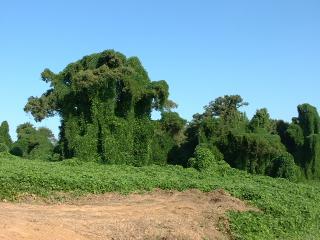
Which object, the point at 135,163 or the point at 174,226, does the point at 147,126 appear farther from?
the point at 174,226

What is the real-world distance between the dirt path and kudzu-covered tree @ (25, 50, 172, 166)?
13081 mm

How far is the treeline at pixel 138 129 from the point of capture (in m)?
30.7

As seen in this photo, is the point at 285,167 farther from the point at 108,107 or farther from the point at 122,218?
the point at 122,218

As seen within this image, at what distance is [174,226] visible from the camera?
11906 mm

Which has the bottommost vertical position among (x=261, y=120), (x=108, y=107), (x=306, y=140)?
(x=306, y=140)

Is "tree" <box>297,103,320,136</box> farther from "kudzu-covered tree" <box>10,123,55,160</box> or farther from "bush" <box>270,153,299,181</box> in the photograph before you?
"kudzu-covered tree" <box>10,123,55,160</box>

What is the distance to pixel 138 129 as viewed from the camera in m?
32.3

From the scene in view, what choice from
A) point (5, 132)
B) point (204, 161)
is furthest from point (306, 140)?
point (5, 132)

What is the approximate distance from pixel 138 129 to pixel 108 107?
251 centimetres

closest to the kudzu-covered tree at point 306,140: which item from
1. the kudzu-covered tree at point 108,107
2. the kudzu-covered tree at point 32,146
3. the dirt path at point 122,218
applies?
the kudzu-covered tree at point 108,107

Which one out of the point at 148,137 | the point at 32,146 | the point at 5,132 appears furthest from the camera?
the point at 5,132

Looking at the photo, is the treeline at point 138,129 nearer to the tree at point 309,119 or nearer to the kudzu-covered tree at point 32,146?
the tree at point 309,119

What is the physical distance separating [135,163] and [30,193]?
51.7ft

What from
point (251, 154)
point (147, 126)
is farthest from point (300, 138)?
point (147, 126)
